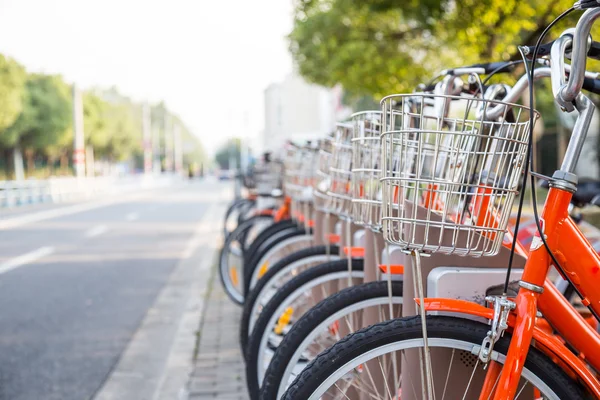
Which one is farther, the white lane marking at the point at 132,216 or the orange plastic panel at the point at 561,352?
the white lane marking at the point at 132,216

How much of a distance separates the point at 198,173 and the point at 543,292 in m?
100

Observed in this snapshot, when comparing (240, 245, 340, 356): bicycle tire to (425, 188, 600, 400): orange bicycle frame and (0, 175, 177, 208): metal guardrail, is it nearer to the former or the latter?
(425, 188, 600, 400): orange bicycle frame

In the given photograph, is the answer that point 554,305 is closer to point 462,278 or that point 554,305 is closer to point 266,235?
point 462,278

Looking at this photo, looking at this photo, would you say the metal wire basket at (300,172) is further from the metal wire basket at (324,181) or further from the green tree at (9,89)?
the green tree at (9,89)

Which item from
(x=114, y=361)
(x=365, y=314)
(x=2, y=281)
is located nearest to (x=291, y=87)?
(x=2, y=281)

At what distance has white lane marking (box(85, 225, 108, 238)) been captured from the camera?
12972 millimetres

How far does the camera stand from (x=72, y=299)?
6703mm

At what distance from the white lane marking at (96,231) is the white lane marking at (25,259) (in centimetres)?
211

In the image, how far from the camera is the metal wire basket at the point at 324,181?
3.41m

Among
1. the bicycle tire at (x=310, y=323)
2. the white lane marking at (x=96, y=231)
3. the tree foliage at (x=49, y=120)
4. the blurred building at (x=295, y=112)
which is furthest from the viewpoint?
the tree foliage at (x=49, y=120)

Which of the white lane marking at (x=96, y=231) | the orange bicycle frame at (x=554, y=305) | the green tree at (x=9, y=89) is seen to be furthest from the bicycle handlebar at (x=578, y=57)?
the green tree at (x=9, y=89)

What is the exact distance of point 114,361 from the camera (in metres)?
4.73

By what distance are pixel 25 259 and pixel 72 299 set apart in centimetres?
320

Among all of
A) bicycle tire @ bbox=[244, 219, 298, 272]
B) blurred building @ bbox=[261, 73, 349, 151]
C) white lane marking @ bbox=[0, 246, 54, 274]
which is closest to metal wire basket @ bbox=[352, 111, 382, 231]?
blurred building @ bbox=[261, 73, 349, 151]
